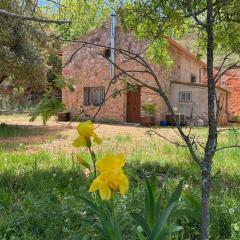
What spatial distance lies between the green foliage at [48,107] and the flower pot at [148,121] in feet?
58.5

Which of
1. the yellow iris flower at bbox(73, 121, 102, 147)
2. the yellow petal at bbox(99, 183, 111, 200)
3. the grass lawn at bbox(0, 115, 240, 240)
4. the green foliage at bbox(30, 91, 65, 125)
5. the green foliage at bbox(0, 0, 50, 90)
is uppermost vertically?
the green foliage at bbox(0, 0, 50, 90)

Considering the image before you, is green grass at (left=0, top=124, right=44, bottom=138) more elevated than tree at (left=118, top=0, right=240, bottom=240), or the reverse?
tree at (left=118, top=0, right=240, bottom=240)

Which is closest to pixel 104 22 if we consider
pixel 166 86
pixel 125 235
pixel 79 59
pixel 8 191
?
pixel 79 59

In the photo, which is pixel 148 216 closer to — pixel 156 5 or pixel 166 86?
pixel 156 5

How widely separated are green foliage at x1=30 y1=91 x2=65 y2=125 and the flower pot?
17.8 m

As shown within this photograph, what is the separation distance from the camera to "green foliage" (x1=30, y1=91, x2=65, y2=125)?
184cm

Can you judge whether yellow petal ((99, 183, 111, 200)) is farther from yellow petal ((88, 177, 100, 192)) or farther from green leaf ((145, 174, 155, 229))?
green leaf ((145, 174, 155, 229))

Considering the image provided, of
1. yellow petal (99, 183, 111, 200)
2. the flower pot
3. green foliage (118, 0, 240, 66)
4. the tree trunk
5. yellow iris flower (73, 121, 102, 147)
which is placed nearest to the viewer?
yellow petal (99, 183, 111, 200)

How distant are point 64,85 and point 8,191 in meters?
2.94

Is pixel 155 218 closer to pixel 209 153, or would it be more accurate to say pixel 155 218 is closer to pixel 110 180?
pixel 209 153

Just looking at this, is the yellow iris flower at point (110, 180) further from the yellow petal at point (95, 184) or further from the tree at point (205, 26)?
the tree at point (205, 26)

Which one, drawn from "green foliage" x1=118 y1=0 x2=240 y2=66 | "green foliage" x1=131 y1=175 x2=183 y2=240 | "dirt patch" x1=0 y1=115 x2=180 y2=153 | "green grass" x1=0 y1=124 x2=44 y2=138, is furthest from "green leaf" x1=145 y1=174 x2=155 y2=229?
"green grass" x1=0 y1=124 x2=44 y2=138

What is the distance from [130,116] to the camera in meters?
21.7

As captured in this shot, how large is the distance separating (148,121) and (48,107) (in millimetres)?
18091
